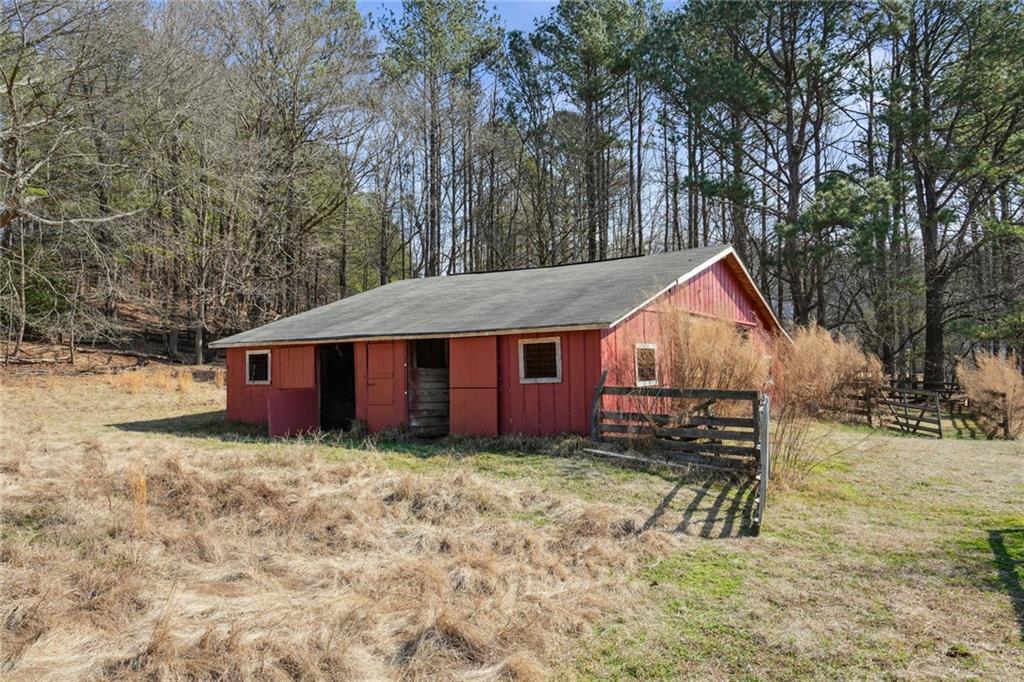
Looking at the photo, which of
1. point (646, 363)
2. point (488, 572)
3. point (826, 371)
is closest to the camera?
point (488, 572)

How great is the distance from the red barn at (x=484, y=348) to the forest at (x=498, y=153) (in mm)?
4611

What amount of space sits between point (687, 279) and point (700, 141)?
46.6 feet

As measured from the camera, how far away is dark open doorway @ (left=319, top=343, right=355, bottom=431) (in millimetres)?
16516

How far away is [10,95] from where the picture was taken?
→ 1280 cm

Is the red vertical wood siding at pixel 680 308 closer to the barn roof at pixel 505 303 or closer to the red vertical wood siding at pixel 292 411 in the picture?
the barn roof at pixel 505 303

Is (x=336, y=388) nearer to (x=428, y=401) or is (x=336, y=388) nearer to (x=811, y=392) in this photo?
(x=428, y=401)

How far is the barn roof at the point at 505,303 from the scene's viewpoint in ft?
39.9

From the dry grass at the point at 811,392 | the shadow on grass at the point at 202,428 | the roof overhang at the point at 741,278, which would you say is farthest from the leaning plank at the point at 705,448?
the shadow on grass at the point at 202,428

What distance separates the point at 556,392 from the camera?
12.0 meters

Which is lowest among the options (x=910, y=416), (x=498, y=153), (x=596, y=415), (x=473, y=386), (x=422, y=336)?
(x=910, y=416)

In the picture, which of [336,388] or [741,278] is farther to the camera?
[741,278]

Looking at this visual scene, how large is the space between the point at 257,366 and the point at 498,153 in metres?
20.7

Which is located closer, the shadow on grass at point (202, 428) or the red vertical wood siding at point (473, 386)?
the red vertical wood siding at point (473, 386)

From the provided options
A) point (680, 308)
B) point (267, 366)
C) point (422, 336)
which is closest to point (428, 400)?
point (422, 336)
